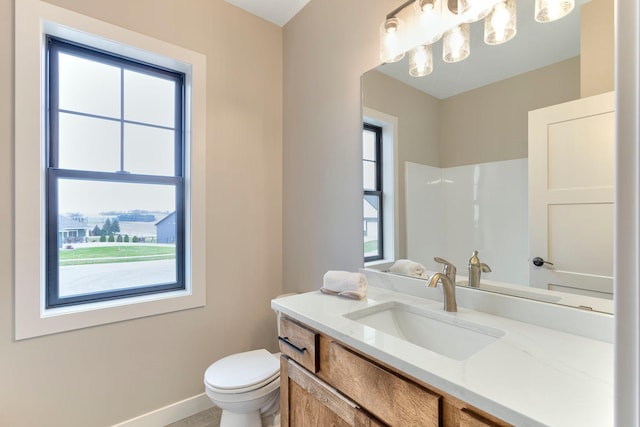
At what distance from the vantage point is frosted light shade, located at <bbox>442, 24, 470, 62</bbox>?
3.89ft

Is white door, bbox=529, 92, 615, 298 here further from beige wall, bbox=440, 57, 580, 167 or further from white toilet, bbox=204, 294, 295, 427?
white toilet, bbox=204, 294, 295, 427

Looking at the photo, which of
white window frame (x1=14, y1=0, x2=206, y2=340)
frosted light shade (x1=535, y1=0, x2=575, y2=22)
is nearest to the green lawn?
white window frame (x1=14, y1=0, x2=206, y2=340)

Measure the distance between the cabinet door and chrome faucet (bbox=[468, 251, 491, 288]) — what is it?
25.3 inches

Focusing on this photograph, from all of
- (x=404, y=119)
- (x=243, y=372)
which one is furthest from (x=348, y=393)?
(x=404, y=119)

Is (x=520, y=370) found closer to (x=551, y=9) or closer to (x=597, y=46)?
(x=597, y=46)

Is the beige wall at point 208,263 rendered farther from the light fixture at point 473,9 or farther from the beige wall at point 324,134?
the light fixture at point 473,9

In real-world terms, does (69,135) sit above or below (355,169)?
above

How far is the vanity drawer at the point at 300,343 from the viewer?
1037 mm

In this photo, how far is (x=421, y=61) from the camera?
134cm

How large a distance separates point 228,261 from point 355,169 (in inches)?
41.9

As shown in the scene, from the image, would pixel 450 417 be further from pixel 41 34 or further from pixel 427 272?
pixel 41 34

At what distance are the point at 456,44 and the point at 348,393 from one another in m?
1.40

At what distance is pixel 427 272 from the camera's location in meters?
1.34

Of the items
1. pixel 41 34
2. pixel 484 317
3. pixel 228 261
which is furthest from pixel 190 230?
pixel 484 317
